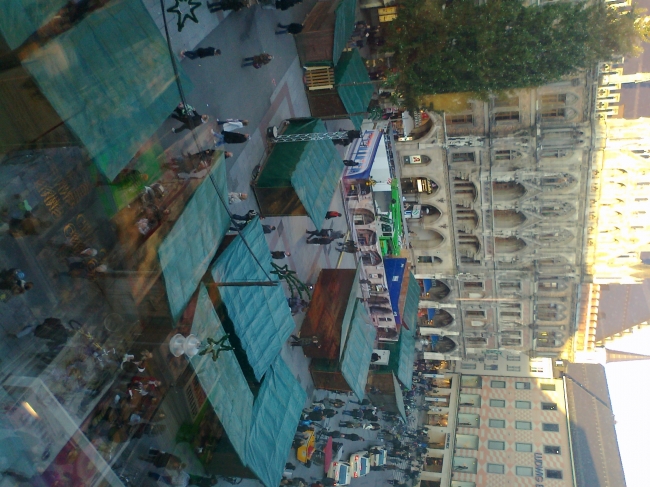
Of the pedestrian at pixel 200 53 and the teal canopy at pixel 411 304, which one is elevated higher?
the pedestrian at pixel 200 53

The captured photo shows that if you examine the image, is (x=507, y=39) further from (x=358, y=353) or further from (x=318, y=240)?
(x=358, y=353)

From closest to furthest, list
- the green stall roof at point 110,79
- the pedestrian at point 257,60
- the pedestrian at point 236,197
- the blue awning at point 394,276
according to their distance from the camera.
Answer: the green stall roof at point 110,79
the pedestrian at point 236,197
the pedestrian at point 257,60
the blue awning at point 394,276

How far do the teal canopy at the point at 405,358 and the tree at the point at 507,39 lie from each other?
16.5m

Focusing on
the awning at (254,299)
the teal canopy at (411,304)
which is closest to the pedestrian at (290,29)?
the awning at (254,299)

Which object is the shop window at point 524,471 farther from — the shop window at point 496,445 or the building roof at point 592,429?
the building roof at point 592,429

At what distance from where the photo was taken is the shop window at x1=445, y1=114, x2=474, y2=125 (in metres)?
30.7

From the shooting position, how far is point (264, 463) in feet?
52.5

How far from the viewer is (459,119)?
30.8 meters

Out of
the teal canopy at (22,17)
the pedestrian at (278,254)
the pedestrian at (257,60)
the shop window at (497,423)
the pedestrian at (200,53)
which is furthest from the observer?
the shop window at (497,423)

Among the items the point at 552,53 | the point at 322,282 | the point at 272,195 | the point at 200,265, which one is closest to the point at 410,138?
the point at 552,53

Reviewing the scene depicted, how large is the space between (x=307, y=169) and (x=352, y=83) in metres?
7.18

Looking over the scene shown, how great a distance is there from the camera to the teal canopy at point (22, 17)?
356 inches

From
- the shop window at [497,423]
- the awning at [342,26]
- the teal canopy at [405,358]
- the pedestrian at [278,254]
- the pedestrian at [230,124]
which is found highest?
the awning at [342,26]

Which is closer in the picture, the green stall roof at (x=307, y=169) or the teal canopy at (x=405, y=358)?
the green stall roof at (x=307, y=169)
